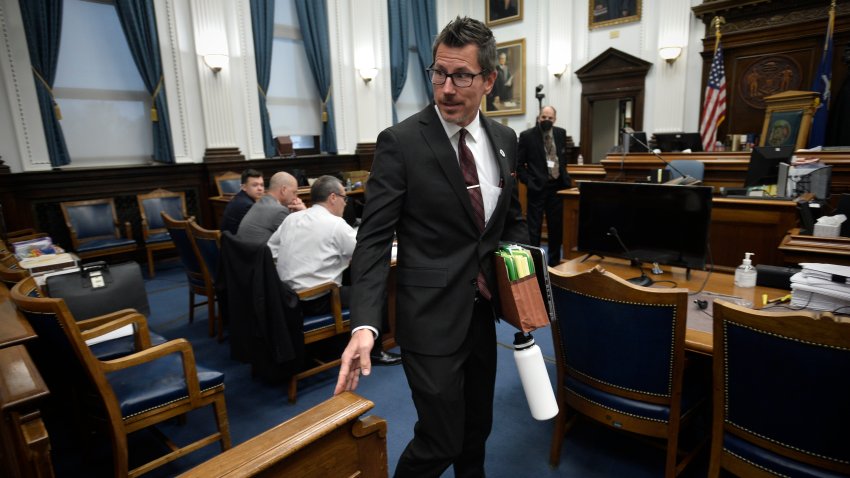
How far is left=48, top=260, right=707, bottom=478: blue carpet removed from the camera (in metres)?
2.05

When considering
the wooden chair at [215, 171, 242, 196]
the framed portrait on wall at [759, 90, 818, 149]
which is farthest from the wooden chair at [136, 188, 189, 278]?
the framed portrait on wall at [759, 90, 818, 149]

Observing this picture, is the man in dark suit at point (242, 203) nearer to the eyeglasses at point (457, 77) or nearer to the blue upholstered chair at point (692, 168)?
the eyeglasses at point (457, 77)

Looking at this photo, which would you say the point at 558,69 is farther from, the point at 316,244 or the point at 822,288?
the point at 822,288

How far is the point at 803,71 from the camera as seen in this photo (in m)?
6.63

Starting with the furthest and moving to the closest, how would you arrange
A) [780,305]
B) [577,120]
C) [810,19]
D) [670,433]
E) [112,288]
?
[577,120]
[810,19]
[112,288]
[780,305]
[670,433]

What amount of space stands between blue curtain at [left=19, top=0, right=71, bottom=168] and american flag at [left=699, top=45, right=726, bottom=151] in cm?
837

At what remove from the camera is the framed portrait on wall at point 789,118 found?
5.80 metres

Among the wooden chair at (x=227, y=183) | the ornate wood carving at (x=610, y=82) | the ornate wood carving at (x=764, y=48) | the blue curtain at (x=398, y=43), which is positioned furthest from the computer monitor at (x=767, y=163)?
the blue curtain at (x=398, y=43)

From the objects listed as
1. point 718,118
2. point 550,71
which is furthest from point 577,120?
point 718,118

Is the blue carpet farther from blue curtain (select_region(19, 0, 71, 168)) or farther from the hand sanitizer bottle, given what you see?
blue curtain (select_region(19, 0, 71, 168))

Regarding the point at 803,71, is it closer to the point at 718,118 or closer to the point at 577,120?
the point at 718,118

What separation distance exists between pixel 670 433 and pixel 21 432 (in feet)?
6.65

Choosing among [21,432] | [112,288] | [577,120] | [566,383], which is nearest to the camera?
[21,432]

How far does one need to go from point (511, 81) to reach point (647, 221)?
761cm
